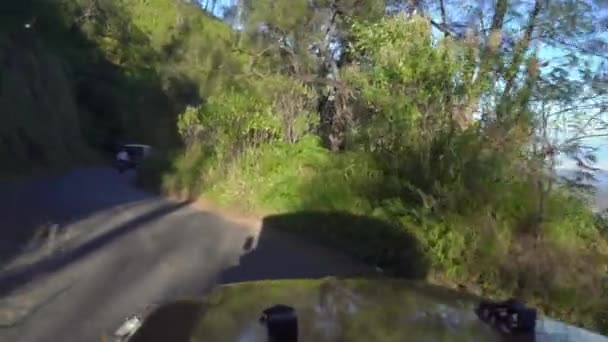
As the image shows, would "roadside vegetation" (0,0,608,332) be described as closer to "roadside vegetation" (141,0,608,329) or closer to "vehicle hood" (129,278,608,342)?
"roadside vegetation" (141,0,608,329)

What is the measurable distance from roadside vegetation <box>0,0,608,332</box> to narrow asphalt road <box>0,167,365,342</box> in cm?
112

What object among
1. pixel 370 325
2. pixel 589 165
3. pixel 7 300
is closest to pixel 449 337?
pixel 370 325

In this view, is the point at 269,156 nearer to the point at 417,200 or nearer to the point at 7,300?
the point at 417,200

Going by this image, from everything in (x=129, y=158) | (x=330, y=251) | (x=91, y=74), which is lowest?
(x=129, y=158)

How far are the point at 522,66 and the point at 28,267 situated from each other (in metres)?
7.22

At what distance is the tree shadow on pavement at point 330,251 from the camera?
11.6 metres

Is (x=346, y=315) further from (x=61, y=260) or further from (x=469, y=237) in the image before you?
(x=61, y=260)

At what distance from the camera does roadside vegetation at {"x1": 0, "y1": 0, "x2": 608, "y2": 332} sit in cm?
1156

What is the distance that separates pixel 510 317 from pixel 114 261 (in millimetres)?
9218

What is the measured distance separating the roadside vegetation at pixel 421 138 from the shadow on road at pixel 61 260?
2.87m

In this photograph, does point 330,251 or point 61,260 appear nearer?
point 61,260

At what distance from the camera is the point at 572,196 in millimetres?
12406

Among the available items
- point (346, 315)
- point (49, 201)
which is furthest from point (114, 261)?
point (49, 201)

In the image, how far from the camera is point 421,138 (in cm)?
1324
